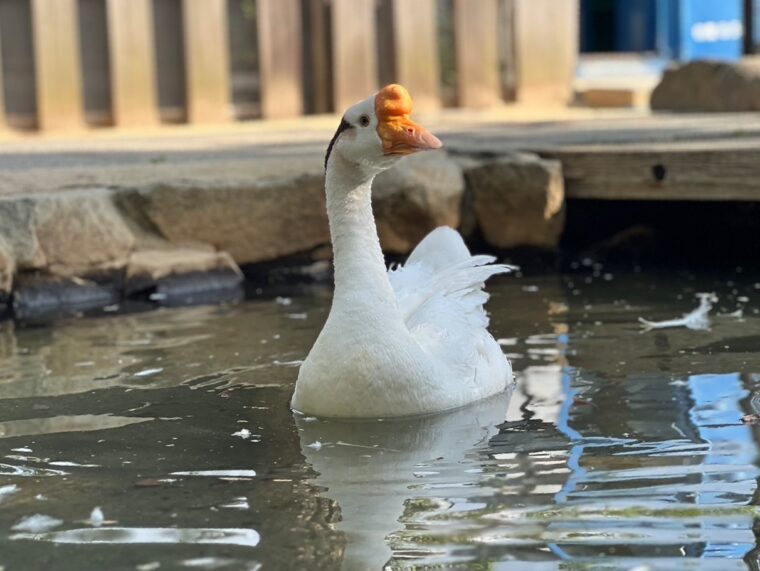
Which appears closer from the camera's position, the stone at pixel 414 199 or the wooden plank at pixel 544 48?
the stone at pixel 414 199

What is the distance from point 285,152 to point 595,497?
5.30m

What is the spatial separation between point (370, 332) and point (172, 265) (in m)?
3.12

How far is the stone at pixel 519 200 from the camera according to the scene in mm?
8102

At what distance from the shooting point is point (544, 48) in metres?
13.4

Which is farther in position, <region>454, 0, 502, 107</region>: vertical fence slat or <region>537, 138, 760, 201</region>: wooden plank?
<region>454, 0, 502, 107</region>: vertical fence slat

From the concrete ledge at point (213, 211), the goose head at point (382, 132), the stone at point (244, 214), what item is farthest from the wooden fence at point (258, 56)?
the goose head at point (382, 132)

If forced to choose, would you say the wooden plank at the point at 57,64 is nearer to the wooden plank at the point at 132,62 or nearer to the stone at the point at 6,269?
the wooden plank at the point at 132,62

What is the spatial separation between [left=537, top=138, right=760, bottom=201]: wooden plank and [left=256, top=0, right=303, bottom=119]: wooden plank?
415 cm

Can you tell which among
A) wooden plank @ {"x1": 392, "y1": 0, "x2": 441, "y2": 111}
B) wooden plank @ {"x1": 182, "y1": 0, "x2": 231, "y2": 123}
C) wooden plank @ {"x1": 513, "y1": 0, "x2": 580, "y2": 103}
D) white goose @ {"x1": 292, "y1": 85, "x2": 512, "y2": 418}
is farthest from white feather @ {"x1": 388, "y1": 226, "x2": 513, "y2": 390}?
wooden plank @ {"x1": 513, "y1": 0, "x2": 580, "y2": 103}

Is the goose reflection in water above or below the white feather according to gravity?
below

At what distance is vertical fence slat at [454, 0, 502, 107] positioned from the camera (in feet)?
41.9

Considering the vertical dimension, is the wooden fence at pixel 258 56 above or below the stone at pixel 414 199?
above

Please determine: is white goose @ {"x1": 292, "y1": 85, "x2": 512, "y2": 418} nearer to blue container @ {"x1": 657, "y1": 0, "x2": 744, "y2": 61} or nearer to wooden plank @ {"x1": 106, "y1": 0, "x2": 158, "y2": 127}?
wooden plank @ {"x1": 106, "y1": 0, "x2": 158, "y2": 127}

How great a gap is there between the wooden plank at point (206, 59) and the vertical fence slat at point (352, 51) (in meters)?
0.98
